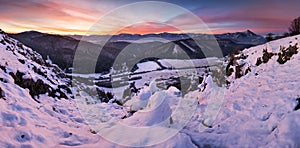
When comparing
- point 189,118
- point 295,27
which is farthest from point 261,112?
point 295,27

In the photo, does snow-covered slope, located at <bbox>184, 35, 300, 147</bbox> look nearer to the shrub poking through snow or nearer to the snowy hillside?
the snowy hillside

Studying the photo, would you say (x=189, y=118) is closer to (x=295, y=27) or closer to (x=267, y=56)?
(x=267, y=56)

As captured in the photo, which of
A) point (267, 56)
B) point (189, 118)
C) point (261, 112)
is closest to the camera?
point (261, 112)

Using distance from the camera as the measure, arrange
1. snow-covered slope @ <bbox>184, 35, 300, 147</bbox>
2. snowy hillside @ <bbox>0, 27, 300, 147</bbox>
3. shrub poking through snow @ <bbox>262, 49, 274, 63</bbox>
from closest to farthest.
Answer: snowy hillside @ <bbox>0, 27, 300, 147</bbox> → snow-covered slope @ <bbox>184, 35, 300, 147</bbox> → shrub poking through snow @ <bbox>262, 49, 274, 63</bbox>

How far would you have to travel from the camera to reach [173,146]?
586 centimetres

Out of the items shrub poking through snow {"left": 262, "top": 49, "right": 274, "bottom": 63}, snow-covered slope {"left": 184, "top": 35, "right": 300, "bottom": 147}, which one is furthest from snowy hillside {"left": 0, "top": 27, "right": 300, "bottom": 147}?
shrub poking through snow {"left": 262, "top": 49, "right": 274, "bottom": 63}

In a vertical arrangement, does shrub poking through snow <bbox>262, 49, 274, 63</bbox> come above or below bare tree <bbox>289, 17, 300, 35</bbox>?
below

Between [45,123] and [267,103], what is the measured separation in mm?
8747

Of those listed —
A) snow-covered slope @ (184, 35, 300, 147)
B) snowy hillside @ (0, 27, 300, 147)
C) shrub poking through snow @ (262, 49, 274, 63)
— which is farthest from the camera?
shrub poking through snow @ (262, 49, 274, 63)

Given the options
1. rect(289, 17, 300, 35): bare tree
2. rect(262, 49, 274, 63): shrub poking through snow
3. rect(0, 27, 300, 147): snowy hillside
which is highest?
rect(289, 17, 300, 35): bare tree

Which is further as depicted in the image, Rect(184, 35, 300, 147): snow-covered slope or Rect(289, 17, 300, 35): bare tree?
Rect(289, 17, 300, 35): bare tree

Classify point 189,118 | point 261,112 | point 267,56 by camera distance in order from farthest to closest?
1. point 267,56
2. point 189,118
3. point 261,112

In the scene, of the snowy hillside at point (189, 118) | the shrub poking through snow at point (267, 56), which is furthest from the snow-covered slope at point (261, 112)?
the shrub poking through snow at point (267, 56)

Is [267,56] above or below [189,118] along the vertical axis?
above
